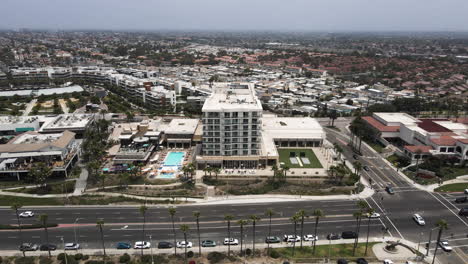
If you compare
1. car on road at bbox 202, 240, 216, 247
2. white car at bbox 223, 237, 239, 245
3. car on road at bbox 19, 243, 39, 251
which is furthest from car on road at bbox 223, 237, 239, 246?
car on road at bbox 19, 243, 39, 251

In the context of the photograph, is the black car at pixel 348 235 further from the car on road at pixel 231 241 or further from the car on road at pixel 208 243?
the car on road at pixel 208 243

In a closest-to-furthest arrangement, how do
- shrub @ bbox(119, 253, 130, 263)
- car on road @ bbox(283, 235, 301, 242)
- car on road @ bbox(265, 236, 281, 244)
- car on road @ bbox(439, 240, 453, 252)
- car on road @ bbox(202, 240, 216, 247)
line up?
shrub @ bbox(119, 253, 130, 263) < car on road @ bbox(439, 240, 453, 252) < car on road @ bbox(202, 240, 216, 247) < car on road @ bbox(265, 236, 281, 244) < car on road @ bbox(283, 235, 301, 242)

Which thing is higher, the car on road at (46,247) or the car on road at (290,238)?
the car on road at (290,238)

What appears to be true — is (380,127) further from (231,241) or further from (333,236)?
(231,241)

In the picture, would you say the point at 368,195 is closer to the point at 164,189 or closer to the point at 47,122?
the point at 164,189

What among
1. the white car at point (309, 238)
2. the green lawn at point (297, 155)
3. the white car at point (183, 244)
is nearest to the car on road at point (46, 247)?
the white car at point (183, 244)

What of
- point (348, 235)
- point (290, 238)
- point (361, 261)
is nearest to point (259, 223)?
point (290, 238)

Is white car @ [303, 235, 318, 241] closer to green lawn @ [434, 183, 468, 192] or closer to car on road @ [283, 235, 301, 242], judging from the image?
car on road @ [283, 235, 301, 242]
